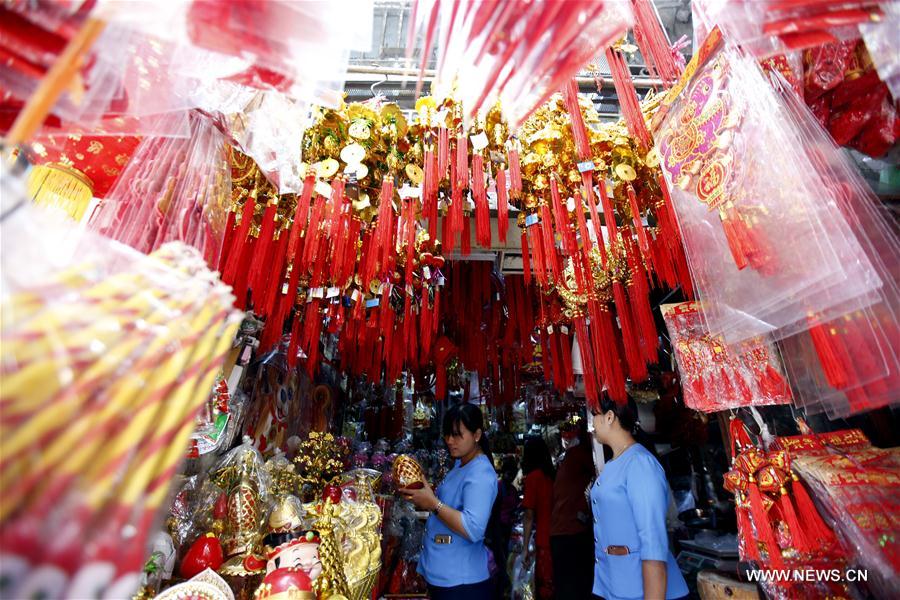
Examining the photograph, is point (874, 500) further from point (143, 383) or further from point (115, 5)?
point (115, 5)

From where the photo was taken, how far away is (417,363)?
14.9 ft

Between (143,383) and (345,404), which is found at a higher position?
(345,404)

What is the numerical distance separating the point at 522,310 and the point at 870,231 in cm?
308

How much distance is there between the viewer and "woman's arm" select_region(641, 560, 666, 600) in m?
1.89

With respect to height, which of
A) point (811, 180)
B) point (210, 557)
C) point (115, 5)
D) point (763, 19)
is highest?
point (763, 19)

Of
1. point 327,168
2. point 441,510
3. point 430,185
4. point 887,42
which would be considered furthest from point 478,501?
point 887,42

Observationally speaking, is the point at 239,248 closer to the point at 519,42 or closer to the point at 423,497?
the point at 423,497

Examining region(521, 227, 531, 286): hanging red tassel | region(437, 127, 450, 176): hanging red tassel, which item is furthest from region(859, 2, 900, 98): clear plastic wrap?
region(521, 227, 531, 286): hanging red tassel

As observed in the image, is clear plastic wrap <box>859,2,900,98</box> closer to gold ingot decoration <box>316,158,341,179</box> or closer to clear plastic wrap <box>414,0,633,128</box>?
clear plastic wrap <box>414,0,633,128</box>

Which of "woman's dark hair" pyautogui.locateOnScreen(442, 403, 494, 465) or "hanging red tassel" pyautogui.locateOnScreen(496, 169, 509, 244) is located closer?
"hanging red tassel" pyautogui.locateOnScreen(496, 169, 509, 244)

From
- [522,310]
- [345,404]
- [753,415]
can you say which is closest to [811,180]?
[753,415]

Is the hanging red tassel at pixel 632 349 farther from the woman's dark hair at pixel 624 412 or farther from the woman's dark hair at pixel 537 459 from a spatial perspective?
the woman's dark hair at pixel 537 459

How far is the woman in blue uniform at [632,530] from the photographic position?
76.2 inches

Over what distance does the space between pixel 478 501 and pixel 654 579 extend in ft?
2.86
